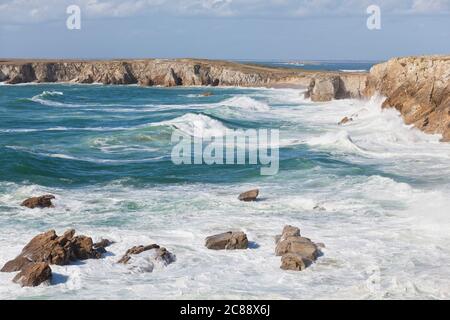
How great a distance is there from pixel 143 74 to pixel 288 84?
79.4 ft

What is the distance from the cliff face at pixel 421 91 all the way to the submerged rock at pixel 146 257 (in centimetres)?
2343

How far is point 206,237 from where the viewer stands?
18.2 meters

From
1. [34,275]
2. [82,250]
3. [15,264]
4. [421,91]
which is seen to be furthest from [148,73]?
[34,275]

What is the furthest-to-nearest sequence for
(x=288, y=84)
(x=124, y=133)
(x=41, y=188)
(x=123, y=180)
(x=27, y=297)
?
(x=288, y=84), (x=124, y=133), (x=123, y=180), (x=41, y=188), (x=27, y=297)

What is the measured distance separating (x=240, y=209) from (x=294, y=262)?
19.6ft

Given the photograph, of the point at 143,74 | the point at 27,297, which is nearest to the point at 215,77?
the point at 143,74

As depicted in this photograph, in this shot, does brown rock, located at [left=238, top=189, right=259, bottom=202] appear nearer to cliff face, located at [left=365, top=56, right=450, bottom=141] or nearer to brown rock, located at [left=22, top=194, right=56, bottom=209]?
brown rock, located at [left=22, top=194, right=56, bottom=209]

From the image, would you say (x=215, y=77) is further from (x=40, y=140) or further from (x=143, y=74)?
(x=40, y=140)

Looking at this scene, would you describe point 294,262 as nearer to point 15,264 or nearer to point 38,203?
point 15,264

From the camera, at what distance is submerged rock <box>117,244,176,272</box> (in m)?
15.8

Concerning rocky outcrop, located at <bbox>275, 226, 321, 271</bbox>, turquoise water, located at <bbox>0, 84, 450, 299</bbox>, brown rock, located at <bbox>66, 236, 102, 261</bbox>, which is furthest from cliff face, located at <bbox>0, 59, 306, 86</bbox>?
brown rock, located at <bbox>66, 236, 102, 261</bbox>

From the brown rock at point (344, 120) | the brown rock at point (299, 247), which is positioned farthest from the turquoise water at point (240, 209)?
the brown rock at point (344, 120)

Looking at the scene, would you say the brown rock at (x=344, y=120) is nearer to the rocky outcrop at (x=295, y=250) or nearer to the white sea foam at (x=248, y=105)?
the white sea foam at (x=248, y=105)

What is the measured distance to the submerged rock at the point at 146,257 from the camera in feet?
51.7
